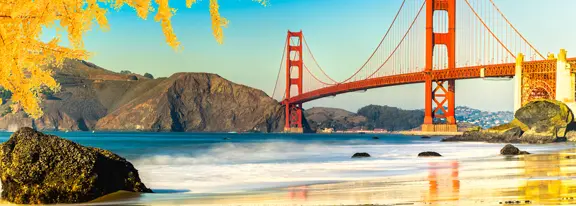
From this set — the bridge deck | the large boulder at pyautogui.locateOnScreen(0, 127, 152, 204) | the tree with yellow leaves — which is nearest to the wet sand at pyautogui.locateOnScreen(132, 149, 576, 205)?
the large boulder at pyautogui.locateOnScreen(0, 127, 152, 204)

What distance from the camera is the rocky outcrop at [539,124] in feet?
178

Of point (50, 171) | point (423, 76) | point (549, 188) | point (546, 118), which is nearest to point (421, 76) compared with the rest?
point (423, 76)

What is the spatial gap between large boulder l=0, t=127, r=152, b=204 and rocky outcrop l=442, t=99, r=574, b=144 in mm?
44761

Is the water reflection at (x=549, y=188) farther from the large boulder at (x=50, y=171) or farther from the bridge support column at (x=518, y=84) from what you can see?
the bridge support column at (x=518, y=84)

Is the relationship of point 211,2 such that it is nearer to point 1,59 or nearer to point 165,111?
point 1,59

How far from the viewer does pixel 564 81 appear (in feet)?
205

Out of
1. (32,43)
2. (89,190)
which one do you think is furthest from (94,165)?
(32,43)

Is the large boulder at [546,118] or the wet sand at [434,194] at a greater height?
the large boulder at [546,118]

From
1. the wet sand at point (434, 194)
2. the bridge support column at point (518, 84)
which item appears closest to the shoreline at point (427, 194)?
the wet sand at point (434, 194)

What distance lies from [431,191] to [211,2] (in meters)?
6.44

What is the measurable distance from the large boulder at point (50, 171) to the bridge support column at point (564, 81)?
54395mm

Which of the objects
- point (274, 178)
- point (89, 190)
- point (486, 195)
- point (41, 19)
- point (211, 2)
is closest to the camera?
point (211, 2)

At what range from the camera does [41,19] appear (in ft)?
23.7

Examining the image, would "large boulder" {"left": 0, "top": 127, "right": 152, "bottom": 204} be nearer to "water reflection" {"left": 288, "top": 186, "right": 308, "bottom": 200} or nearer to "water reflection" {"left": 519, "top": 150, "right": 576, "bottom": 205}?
"water reflection" {"left": 288, "top": 186, "right": 308, "bottom": 200}
